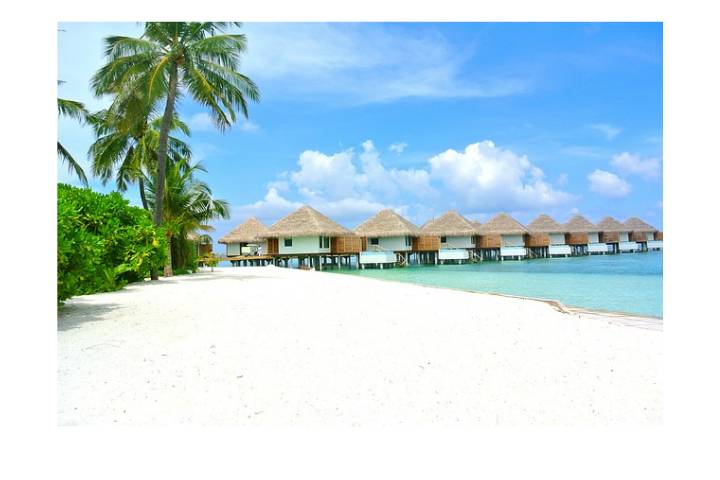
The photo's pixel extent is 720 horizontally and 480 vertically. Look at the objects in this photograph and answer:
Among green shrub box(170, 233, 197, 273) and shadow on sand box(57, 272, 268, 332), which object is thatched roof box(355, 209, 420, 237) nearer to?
green shrub box(170, 233, 197, 273)

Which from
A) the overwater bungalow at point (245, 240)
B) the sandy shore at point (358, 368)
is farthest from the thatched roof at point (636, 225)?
the sandy shore at point (358, 368)

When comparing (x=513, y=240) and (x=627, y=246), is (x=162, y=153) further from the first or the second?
(x=627, y=246)

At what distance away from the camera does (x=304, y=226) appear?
A: 23234mm

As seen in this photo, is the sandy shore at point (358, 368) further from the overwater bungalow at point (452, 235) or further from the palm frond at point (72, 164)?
the overwater bungalow at point (452, 235)

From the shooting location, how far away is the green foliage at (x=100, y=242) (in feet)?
14.8

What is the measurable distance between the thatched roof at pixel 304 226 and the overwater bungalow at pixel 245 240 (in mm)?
3245

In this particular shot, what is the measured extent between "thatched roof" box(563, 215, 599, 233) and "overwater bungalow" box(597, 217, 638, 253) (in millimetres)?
563

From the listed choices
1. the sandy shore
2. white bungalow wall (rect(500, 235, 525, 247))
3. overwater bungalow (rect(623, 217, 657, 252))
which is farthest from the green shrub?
overwater bungalow (rect(623, 217, 657, 252))

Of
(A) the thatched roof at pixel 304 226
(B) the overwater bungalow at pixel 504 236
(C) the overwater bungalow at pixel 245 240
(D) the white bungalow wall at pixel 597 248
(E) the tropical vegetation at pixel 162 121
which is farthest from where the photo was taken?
(D) the white bungalow wall at pixel 597 248

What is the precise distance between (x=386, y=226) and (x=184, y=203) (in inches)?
587

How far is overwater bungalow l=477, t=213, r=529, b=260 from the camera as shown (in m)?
29.4
